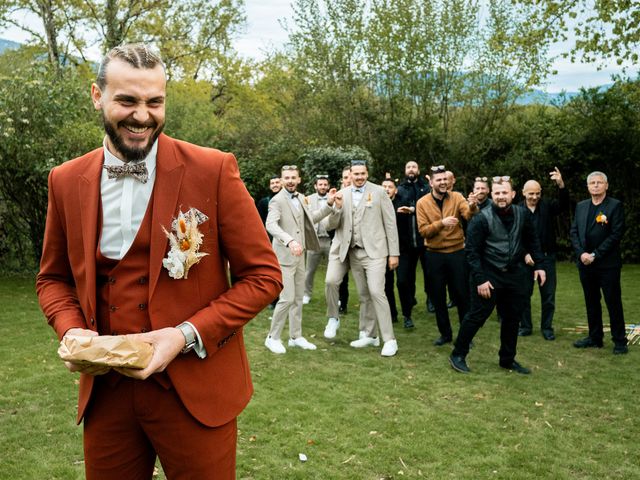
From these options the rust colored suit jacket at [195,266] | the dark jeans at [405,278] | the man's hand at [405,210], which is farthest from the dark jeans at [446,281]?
the rust colored suit jacket at [195,266]

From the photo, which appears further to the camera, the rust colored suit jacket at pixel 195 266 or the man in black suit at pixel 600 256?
the man in black suit at pixel 600 256

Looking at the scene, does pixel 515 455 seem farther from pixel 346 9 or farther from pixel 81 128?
pixel 346 9

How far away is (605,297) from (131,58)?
833 centimetres

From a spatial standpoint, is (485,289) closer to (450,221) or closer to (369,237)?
(450,221)

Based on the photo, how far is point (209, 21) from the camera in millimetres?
31500

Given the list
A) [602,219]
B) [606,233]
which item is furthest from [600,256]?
[602,219]

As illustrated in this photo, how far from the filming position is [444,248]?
9.66 meters

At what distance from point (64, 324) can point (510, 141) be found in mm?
19457

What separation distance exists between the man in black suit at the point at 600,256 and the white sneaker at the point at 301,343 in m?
3.67

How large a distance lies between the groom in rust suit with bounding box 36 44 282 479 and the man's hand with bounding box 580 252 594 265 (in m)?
7.43

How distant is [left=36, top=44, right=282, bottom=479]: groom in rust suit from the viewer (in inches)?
94.1

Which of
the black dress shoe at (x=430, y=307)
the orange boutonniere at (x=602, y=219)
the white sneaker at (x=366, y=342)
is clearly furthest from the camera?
the black dress shoe at (x=430, y=307)

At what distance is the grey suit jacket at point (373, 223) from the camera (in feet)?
30.1

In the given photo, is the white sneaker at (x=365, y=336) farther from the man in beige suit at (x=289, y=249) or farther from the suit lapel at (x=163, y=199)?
the suit lapel at (x=163, y=199)
